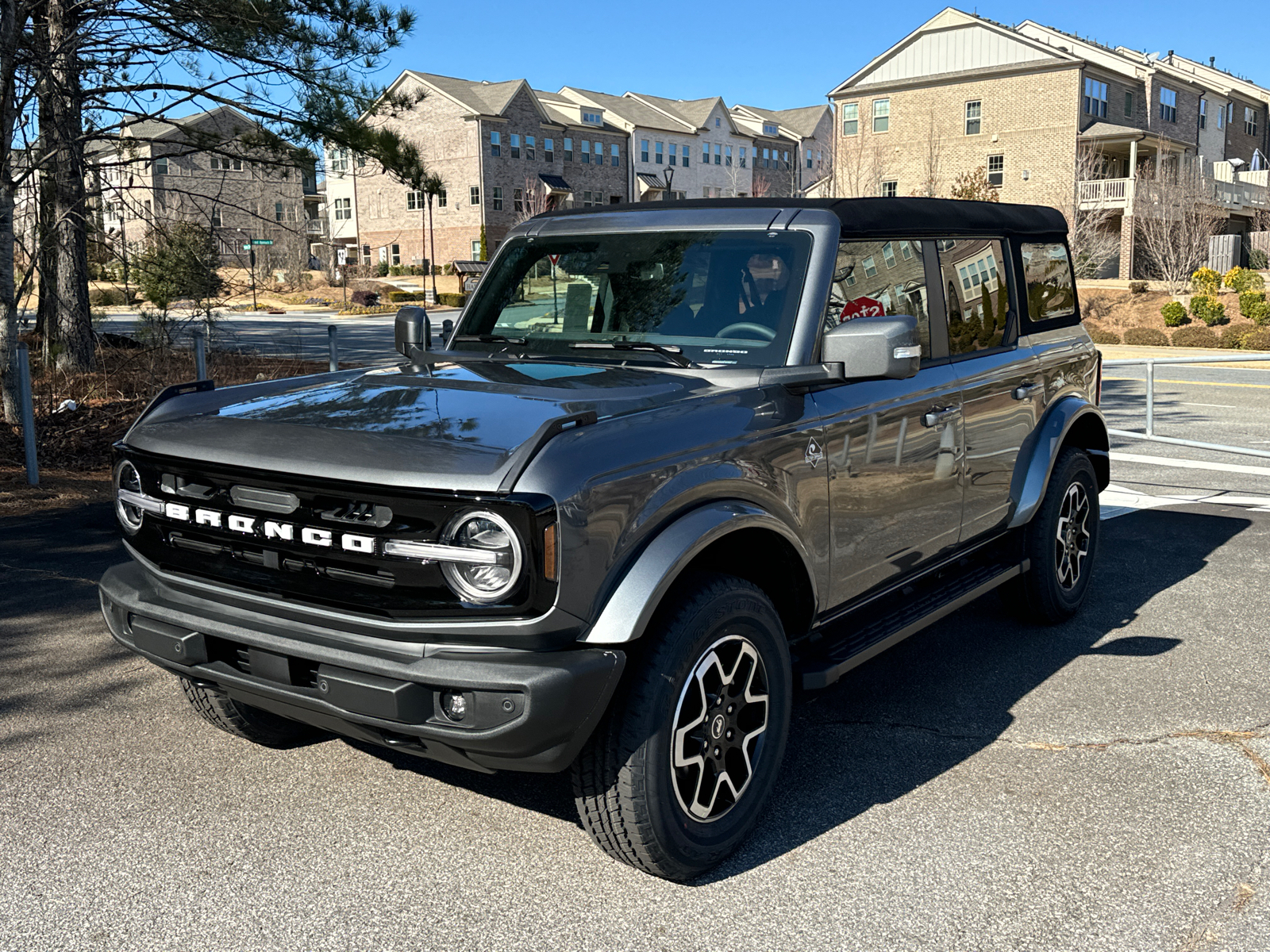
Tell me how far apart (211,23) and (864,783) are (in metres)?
10.1

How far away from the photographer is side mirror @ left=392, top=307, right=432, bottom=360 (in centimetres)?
499

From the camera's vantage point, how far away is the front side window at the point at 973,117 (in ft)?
167

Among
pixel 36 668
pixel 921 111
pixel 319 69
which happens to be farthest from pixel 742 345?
pixel 921 111

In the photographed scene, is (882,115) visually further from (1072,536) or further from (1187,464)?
(1072,536)

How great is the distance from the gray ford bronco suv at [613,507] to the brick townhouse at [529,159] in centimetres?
6408

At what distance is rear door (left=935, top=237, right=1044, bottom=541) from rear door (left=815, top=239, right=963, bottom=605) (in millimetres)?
125

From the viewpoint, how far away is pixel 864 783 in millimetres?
4070

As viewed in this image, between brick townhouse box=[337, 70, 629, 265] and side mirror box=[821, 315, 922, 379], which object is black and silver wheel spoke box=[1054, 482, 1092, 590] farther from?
brick townhouse box=[337, 70, 629, 265]

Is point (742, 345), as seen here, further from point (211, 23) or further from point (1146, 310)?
point (1146, 310)

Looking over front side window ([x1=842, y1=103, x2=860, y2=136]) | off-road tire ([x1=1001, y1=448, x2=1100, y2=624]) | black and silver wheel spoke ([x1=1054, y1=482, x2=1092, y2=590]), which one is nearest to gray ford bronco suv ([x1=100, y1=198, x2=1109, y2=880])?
off-road tire ([x1=1001, y1=448, x2=1100, y2=624])

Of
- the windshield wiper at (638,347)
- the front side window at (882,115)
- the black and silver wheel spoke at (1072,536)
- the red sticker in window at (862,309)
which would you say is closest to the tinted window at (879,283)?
the red sticker in window at (862,309)

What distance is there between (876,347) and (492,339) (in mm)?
1700

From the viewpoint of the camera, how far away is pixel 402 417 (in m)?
3.39

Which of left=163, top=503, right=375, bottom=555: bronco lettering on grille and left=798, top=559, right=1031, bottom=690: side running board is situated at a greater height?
left=163, top=503, right=375, bottom=555: bronco lettering on grille
